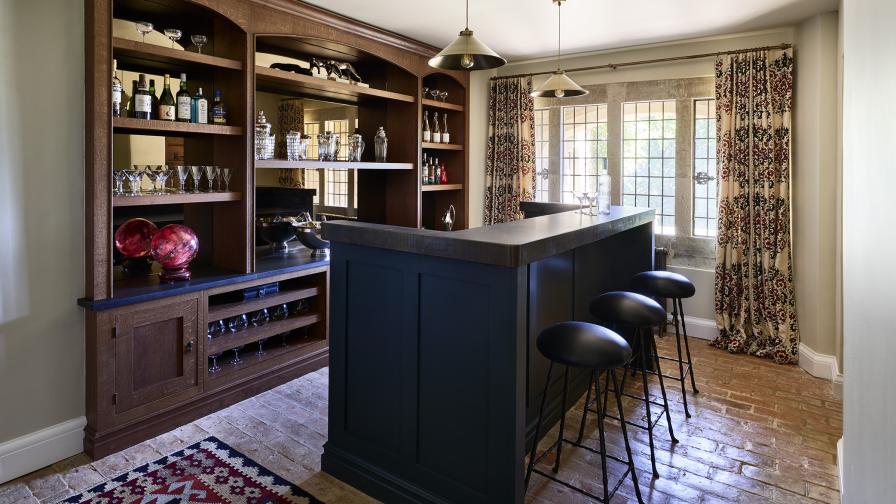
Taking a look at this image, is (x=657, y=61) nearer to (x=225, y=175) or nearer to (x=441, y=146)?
(x=441, y=146)

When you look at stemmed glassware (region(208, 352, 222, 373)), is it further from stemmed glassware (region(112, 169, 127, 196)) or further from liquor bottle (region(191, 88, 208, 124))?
liquor bottle (region(191, 88, 208, 124))

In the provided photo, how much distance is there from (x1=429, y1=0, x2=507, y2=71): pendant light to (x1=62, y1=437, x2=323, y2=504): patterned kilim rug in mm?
2156

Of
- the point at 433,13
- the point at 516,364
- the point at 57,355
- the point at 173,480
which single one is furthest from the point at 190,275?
the point at 433,13

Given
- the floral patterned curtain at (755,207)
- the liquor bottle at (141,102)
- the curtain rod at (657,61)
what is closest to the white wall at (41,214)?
the liquor bottle at (141,102)

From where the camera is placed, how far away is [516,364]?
79.2 inches

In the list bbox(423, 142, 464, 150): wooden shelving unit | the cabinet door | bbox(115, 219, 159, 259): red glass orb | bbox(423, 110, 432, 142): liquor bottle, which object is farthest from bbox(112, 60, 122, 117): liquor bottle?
bbox(423, 110, 432, 142): liquor bottle

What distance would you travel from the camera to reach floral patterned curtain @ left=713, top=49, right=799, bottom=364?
438cm

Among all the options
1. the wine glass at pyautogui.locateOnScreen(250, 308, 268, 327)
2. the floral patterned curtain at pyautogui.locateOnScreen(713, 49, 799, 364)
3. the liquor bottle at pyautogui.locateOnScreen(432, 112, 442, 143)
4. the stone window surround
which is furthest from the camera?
the liquor bottle at pyautogui.locateOnScreen(432, 112, 442, 143)

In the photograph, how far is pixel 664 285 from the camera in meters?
3.24

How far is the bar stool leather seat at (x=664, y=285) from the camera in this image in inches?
126

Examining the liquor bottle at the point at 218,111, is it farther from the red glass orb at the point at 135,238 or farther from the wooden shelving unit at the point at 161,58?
the red glass orb at the point at 135,238

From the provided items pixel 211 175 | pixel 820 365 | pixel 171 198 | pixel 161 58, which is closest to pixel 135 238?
pixel 171 198

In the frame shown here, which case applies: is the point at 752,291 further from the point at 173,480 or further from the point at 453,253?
the point at 173,480

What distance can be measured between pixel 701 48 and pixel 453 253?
155 inches
